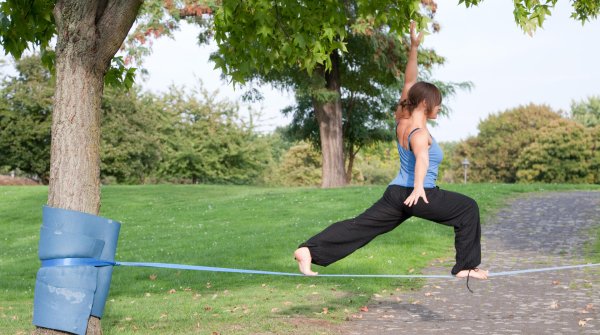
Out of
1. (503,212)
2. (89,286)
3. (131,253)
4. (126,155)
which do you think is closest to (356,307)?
(89,286)

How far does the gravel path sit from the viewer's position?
863cm

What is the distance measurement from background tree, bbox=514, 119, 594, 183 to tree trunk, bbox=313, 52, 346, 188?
2923 centimetres

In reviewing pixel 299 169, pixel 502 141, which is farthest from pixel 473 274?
pixel 502 141

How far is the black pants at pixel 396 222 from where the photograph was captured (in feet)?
20.6

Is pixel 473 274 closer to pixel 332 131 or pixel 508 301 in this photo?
pixel 508 301

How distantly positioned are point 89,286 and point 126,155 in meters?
38.1

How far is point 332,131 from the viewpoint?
102ft

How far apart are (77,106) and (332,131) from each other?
981 inches

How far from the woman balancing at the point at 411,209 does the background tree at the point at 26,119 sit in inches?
1483

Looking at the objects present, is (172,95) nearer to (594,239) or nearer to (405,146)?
(594,239)

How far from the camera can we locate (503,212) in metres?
21.3

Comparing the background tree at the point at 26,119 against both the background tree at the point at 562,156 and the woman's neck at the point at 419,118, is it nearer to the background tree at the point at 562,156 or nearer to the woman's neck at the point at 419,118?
the background tree at the point at 562,156

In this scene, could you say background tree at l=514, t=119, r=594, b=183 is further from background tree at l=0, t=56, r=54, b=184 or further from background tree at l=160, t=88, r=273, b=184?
background tree at l=0, t=56, r=54, b=184

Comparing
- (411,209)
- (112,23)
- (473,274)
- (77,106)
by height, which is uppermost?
(112,23)
